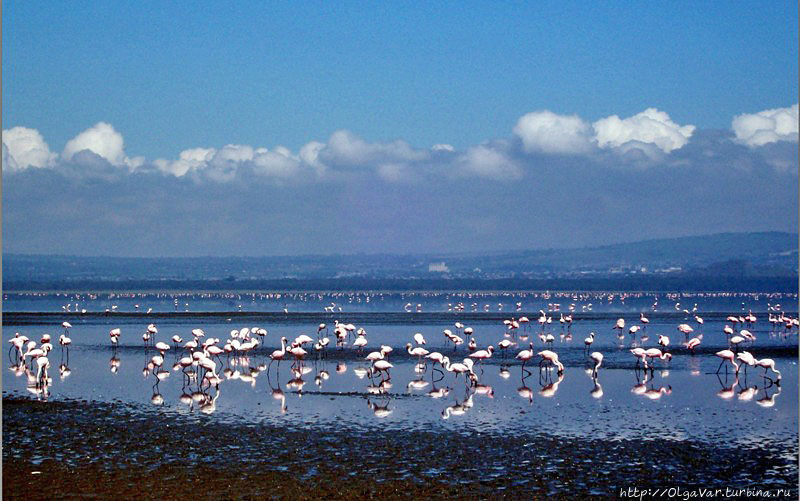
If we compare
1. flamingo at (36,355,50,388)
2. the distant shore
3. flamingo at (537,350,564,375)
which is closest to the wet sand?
flamingo at (36,355,50,388)

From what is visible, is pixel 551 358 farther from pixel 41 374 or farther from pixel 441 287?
pixel 441 287

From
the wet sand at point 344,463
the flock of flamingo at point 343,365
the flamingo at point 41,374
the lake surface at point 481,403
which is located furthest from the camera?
the flamingo at point 41,374

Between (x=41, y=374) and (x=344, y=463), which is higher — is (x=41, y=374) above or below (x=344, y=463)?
above

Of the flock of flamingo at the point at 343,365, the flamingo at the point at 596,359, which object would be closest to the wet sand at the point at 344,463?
the flock of flamingo at the point at 343,365

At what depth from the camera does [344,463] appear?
13.7 metres

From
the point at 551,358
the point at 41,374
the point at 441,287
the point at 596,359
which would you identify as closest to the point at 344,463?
the point at 551,358

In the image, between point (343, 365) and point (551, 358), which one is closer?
point (551, 358)

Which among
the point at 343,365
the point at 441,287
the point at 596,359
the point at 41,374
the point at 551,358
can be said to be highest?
the point at 441,287

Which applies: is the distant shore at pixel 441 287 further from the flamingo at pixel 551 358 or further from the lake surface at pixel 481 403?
the flamingo at pixel 551 358

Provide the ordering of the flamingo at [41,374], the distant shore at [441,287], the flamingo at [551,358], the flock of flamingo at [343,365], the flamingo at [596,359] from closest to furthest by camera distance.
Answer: the flock of flamingo at [343,365] → the flamingo at [41,374] → the flamingo at [551,358] → the flamingo at [596,359] → the distant shore at [441,287]

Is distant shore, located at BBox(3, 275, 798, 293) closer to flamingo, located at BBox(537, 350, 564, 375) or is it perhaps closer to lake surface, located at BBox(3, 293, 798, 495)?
lake surface, located at BBox(3, 293, 798, 495)

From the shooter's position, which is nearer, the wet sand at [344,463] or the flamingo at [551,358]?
the wet sand at [344,463]

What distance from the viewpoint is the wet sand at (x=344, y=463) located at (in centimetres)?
1226

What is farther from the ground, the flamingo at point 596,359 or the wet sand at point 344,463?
the flamingo at point 596,359
